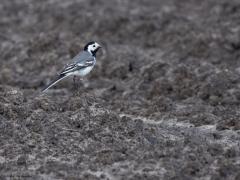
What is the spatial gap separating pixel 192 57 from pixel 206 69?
8.39ft

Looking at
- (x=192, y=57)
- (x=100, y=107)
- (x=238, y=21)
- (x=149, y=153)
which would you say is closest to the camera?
(x=149, y=153)

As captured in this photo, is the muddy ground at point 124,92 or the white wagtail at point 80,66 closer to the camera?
the muddy ground at point 124,92

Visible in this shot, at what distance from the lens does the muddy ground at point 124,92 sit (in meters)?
13.1

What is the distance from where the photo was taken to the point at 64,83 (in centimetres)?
2022

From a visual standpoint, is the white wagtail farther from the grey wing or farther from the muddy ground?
the muddy ground

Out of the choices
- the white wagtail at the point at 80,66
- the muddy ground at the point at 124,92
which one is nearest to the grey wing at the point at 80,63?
the white wagtail at the point at 80,66

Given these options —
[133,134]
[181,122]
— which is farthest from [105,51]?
[133,134]

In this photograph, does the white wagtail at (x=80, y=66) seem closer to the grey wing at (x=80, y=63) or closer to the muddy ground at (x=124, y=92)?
the grey wing at (x=80, y=63)

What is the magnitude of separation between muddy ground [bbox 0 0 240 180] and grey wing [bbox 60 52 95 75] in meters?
0.59

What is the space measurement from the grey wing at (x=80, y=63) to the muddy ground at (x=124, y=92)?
0.59 metres

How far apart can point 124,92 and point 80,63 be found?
8.50ft

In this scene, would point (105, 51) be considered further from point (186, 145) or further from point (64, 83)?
point (186, 145)

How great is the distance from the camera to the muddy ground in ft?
42.9

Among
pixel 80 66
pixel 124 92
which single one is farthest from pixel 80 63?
pixel 124 92
